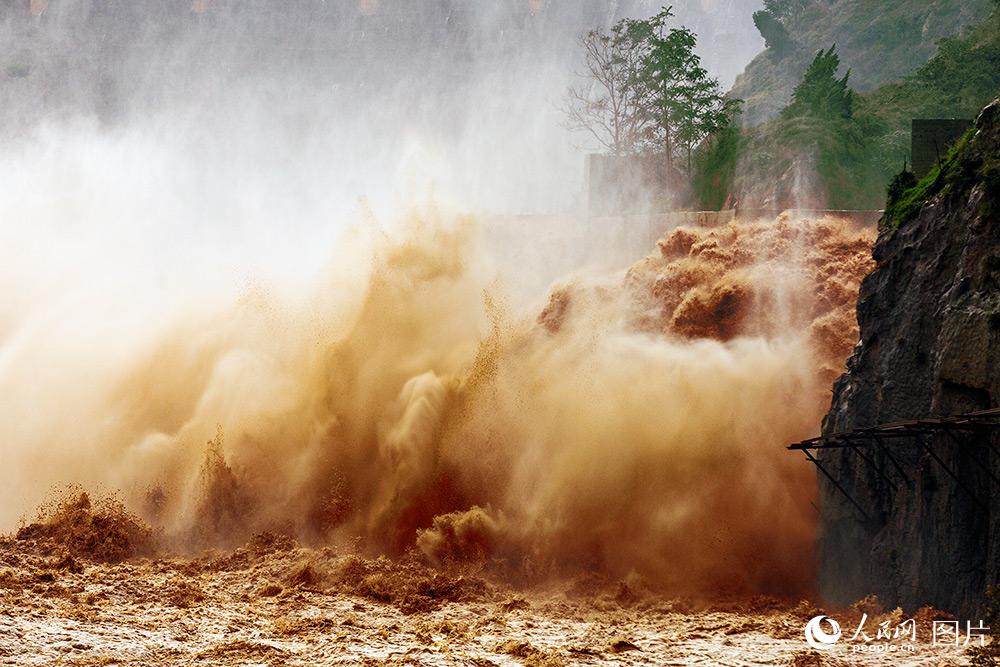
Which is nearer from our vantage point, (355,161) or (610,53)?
(610,53)

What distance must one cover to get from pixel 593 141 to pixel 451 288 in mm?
33681

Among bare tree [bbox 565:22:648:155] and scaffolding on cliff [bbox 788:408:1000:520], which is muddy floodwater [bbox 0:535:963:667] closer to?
scaffolding on cliff [bbox 788:408:1000:520]

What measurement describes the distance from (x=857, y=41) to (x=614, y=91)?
153ft

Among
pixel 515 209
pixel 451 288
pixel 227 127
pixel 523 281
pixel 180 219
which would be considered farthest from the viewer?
pixel 227 127

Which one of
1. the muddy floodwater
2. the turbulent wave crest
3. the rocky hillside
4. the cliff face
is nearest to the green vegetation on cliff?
the turbulent wave crest

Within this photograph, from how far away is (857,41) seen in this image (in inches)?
3861

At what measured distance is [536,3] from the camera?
91.4 metres

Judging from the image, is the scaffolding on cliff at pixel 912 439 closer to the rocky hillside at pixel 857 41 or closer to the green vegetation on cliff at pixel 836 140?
the green vegetation on cliff at pixel 836 140

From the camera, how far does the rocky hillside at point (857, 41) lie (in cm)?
8900

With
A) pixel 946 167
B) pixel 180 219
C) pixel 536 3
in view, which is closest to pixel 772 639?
pixel 946 167

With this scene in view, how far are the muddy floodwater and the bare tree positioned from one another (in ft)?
119

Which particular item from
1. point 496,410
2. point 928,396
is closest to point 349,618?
point 496,410

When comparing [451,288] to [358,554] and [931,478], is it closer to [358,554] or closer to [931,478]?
[358,554]

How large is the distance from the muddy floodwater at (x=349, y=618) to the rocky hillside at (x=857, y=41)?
66378 mm
